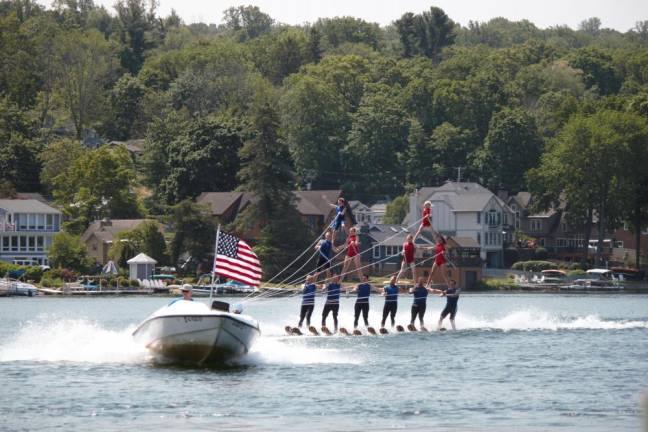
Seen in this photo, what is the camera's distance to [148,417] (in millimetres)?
31781

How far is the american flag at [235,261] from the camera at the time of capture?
38.6 metres

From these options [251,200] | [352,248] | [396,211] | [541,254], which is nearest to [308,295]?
[352,248]

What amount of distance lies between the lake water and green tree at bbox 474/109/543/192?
10179 cm

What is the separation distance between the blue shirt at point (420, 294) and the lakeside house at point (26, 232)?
76.8 m

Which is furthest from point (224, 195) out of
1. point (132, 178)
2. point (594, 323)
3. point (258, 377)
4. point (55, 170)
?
point (258, 377)

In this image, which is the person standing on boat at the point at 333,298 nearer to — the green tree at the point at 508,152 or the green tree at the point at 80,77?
the green tree at the point at 508,152

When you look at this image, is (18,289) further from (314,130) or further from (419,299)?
(314,130)

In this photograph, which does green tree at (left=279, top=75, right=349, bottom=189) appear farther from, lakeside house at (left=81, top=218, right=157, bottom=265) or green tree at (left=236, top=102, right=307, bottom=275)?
lakeside house at (left=81, top=218, right=157, bottom=265)

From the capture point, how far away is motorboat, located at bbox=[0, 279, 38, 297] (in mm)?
105188

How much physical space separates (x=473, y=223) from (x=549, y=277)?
14.1 meters

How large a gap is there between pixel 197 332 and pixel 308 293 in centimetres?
1136

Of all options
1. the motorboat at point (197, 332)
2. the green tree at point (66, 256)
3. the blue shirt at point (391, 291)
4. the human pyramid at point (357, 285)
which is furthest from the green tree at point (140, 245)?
the motorboat at point (197, 332)

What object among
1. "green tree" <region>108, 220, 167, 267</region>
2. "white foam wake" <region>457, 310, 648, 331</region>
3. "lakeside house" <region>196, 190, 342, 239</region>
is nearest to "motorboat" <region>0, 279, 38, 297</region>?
"green tree" <region>108, 220, 167, 267</region>

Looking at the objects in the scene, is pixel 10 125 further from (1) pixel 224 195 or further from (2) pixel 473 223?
(2) pixel 473 223
